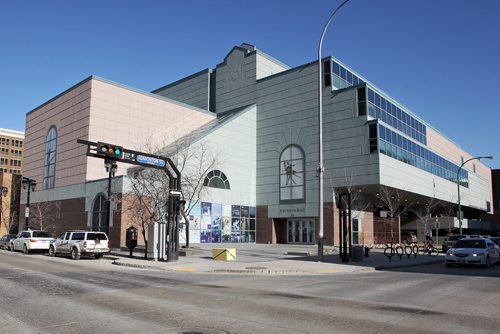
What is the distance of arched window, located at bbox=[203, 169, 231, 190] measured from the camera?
4769 cm

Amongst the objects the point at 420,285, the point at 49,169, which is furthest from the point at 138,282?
the point at 49,169

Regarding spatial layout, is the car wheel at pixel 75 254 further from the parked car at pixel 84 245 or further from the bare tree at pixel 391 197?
the bare tree at pixel 391 197

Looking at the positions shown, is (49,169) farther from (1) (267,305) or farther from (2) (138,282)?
(1) (267,305)

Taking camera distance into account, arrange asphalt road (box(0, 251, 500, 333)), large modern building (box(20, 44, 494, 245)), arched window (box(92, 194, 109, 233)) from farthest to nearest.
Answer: large modern building (box(20, 44, 494, 245)), arched window (box(92, 194, 109, 233)), asphalt road (box(0, 251, 500, 333))

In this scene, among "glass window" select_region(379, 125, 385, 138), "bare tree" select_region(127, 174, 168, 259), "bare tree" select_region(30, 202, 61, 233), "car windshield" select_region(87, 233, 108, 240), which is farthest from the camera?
"bare tree" select_region(30, 202, 61, 233)

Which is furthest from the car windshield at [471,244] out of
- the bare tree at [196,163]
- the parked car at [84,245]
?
the bare tree at [196,163]

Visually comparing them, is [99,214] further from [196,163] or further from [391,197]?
[391,197]

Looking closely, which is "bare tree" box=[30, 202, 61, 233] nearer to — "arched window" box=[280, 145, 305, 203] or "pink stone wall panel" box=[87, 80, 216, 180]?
"pink stone wall panel" box=[87, 80, 216, 180]

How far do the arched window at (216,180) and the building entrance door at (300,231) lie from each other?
8.48 metres

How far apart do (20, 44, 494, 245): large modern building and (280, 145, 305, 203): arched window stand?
0.40ft

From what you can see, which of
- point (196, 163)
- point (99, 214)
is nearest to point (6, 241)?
point (99, 214)

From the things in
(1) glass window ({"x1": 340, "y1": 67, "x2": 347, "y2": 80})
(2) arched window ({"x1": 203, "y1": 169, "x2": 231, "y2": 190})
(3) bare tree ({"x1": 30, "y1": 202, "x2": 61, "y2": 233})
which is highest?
(1) glass window ({"x1": 340, "y1": 67, "x2": 347, "y2": 80})

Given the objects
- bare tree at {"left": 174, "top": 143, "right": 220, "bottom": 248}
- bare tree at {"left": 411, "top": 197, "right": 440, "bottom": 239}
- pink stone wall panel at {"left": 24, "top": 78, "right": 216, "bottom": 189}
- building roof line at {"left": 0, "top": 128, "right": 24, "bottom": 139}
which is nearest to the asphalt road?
bare tree at {"left": 174, "top": 143, "right": 220, "bottom": 248}

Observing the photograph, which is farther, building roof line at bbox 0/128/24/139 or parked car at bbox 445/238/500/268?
building roof line at bbox 0/128/24/139
